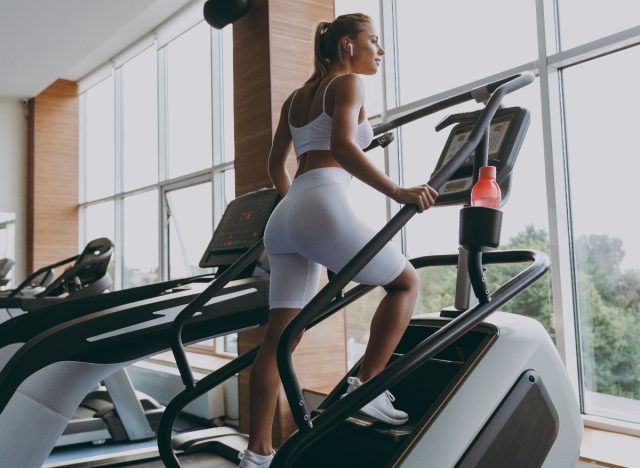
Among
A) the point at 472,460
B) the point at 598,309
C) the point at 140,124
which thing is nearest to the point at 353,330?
the point at 598,309

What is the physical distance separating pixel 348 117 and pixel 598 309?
77.3 inches

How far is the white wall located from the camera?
337 inches

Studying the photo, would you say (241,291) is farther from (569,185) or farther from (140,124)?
(140,124)

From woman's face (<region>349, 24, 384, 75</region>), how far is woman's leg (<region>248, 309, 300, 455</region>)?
2.39ft

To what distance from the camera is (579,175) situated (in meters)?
3.17

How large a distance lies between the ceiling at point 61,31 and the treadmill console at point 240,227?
3432 mm

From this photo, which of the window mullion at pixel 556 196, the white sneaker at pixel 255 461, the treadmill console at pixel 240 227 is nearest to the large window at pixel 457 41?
the window mullion at pixel 556 196

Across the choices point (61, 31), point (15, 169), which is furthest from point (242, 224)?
point (15, 169)

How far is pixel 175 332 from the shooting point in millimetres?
1921

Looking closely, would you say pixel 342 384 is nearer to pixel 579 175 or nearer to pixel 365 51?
pixel 365 51

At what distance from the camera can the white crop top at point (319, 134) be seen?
179 centimetres

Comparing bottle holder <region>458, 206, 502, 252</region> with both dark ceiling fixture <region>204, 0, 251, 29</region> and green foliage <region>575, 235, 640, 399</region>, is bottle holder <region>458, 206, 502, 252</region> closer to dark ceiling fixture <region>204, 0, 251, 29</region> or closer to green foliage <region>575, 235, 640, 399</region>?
green foliage <region>575, 235, 640, 399</region>

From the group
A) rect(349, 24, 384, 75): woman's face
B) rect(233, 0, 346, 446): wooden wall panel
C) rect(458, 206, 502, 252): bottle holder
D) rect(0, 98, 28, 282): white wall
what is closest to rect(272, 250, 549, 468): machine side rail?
rect(458, 206, 502, 252): bottle holder

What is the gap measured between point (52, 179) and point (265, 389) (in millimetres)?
7639
